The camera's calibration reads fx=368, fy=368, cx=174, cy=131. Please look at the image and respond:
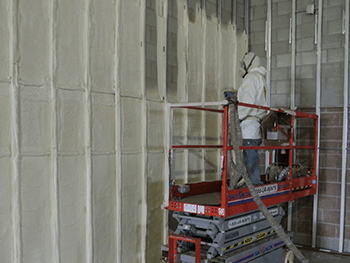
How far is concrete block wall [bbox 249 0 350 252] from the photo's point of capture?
19.9ft

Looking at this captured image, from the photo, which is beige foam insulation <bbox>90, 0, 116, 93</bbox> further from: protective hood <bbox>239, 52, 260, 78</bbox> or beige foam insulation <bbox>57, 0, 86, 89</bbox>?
protective hood <bbox>239, 52, 260, 78</bbox>

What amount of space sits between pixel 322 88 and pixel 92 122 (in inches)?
159

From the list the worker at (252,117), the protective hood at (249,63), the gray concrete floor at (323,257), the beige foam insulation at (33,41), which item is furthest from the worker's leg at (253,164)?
the beige foam insulation at (33,41)

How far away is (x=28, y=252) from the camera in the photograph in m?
3.47

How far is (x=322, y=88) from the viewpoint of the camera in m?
6.20

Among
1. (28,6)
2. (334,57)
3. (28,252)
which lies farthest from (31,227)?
(334,57)

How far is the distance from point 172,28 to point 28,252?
3455mm

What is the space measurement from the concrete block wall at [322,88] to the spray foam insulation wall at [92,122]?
5.51 ft

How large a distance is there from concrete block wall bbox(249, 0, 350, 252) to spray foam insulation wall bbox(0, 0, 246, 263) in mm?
1678

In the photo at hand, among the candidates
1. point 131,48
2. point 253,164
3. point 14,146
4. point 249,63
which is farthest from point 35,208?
point 249,63

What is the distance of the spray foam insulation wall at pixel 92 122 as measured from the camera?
3.41m

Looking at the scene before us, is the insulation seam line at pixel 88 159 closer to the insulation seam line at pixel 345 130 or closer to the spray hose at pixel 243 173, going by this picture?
the spray hose at pixel 243 173

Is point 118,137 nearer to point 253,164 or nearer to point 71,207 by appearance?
point 71,207

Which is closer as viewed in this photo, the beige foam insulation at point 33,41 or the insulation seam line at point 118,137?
the beige foam insulation at point 33,41
